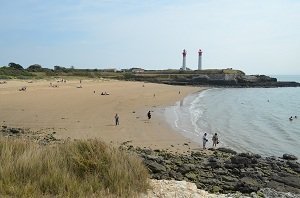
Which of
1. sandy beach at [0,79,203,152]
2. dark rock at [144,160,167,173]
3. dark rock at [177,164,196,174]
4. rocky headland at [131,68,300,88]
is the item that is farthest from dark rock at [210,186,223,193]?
rocky headland at [131,68,300,88]

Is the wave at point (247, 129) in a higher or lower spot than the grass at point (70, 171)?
lower

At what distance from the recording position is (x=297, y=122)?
33.1 m

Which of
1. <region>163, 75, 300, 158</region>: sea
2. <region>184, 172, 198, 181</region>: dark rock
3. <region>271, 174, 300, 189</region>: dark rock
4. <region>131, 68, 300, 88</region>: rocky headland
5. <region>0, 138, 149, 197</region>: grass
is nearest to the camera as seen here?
<region>0, 138, 149, 197</region>: grass

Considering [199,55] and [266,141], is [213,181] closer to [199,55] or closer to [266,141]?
[266,141]

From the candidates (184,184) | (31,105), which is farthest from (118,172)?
(31,105)

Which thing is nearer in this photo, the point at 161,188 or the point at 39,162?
the point at 39,162

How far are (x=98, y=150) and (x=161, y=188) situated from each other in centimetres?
140

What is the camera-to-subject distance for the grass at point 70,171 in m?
6.36

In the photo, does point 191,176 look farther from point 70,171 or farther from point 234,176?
point 70,171

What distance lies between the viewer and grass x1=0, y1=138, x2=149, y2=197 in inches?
250

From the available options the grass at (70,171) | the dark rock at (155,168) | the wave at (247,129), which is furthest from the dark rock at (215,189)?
the wave at (247,129)

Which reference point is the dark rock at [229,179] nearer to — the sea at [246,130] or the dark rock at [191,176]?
the dark rock at [191,176]

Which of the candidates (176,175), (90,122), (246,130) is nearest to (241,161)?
(176,175)

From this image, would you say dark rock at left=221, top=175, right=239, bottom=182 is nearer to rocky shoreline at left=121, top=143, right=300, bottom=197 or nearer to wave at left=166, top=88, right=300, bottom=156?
rocky shoreline at left=121, top=143, right=300, bottom=197
